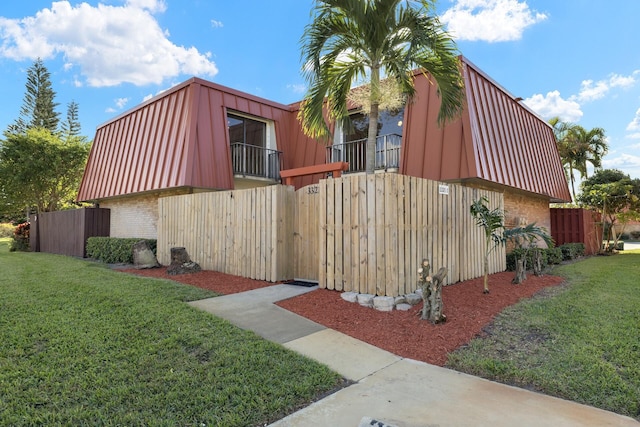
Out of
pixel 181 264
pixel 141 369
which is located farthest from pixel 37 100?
pixel 141 369

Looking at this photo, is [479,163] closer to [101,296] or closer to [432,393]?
[432,393]

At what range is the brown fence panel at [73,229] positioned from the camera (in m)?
14.6

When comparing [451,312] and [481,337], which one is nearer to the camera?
[481,337]

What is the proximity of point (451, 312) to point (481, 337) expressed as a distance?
2.91ft

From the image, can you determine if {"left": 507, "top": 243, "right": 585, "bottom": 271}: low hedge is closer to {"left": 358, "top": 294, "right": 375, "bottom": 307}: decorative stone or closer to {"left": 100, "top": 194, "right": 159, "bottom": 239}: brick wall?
{"left": 358, "top": 294, "right": 375, "bottom": 307}: decorative stone

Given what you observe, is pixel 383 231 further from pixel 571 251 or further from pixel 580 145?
pixel 580 145

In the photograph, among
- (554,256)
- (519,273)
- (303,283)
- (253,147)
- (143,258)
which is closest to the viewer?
(303,283)

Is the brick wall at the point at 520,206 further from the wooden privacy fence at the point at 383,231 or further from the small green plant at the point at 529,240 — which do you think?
the wooden privacy fence at the point at 383,231

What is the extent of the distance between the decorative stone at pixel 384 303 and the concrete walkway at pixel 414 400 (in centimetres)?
129

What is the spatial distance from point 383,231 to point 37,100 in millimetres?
38883

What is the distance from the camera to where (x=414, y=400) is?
2887 mm

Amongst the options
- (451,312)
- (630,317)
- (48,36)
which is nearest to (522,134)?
(630,317)

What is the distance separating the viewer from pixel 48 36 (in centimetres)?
1773

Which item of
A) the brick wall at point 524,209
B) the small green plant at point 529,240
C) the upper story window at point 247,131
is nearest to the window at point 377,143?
the upper story window at point 247,131
